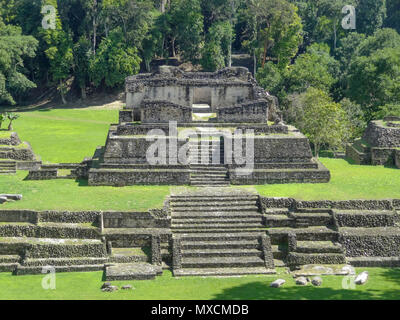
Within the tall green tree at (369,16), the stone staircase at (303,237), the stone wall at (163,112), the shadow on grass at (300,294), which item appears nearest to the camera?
the shadow on grass at (300,294)

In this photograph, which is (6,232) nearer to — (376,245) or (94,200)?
(94,200)

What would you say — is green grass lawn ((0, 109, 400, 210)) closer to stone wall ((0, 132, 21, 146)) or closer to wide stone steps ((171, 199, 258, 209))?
wide stone steps ((171, 199, 258, 209))

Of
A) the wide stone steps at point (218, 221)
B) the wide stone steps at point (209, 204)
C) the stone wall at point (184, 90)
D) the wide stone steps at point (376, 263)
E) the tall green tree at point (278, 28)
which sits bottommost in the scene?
the wide stone steps at point (376, 263)

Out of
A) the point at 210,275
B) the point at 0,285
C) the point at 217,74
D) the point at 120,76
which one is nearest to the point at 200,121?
the point at 217,74

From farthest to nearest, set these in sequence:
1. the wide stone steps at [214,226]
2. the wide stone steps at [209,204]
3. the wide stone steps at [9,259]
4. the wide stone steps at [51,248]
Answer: the wide stone steps at [209,204]
the wide stone steps at [214,226]
the wide stone steps at [51,248]
the wide stone steps at [9,259]

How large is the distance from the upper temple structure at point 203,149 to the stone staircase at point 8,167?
13.6 ft

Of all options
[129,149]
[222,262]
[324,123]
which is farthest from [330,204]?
[324,123]

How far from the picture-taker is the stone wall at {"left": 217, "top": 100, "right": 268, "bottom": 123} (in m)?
36.1

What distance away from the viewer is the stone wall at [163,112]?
35.5 metres

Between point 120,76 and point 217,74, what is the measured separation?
2099 centimetres

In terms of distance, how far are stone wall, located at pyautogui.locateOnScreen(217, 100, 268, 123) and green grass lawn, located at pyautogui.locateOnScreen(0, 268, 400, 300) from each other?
1191cm

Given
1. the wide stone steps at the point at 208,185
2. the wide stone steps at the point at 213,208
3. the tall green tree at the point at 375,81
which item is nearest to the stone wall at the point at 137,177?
the wide stone steps at the point at 208,185

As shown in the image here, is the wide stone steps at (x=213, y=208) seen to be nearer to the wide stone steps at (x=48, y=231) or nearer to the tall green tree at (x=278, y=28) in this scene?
the wide stone steps at (x=48, y=231)

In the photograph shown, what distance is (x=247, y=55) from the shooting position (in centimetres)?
7025
